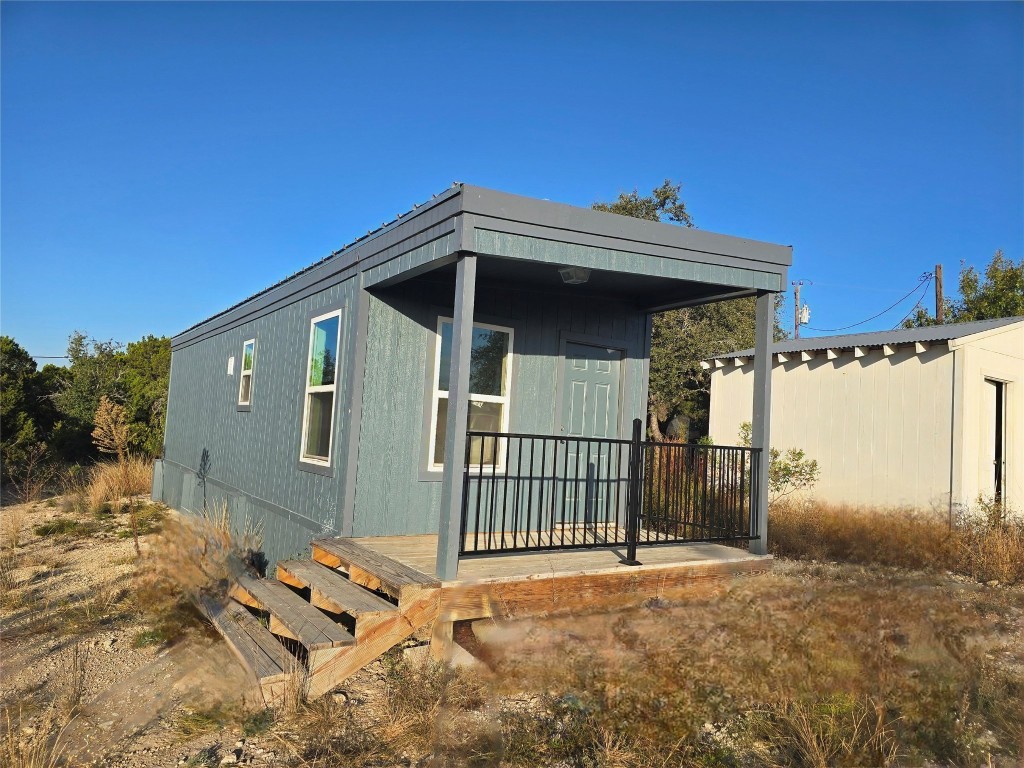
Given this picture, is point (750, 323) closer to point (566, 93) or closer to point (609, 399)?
point (566, 93)

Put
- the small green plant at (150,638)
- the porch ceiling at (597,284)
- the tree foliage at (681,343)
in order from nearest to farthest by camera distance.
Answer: the small green plant at (150,638), the porch ceiling at (597,284), the tree foliage at (681,343)

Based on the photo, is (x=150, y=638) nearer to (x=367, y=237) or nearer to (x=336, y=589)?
(x=336, y=589)

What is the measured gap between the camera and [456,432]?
14.8 ft

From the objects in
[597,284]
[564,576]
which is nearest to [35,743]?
[564,576]

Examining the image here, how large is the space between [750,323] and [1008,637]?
16.1 meters

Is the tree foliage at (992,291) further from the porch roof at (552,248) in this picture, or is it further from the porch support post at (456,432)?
the porch support post at (456,432)

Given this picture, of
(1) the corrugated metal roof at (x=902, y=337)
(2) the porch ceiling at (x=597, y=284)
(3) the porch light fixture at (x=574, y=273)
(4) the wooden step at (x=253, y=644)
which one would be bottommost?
(4) the wooden step at (x=253, y=644)

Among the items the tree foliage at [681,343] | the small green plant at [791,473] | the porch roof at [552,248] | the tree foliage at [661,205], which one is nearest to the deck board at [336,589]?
the porch roof at [552,248]

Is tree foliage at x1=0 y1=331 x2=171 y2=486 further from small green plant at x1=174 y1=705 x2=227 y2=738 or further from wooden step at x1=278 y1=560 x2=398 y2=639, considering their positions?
small green plant at x1=174 y1=705 x2=227 y2=738

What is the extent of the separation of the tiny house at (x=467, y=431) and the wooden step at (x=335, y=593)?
0.08 ft

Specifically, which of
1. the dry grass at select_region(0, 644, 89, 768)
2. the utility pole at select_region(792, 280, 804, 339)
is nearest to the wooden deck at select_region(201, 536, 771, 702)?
the dry grass at select_region(0, 644, 89, 768)

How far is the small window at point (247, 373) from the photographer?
28.7 ft

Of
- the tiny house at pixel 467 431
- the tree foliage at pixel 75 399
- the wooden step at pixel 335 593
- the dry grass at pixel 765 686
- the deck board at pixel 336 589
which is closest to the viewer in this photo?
the dry grass at pixel 765 686

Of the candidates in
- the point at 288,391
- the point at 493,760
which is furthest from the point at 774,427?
the point at 493,760
